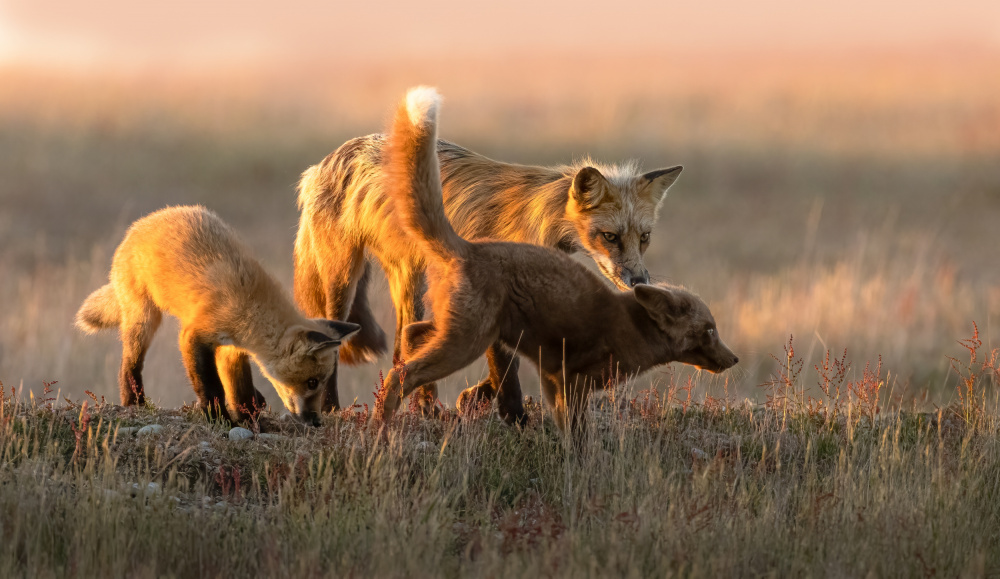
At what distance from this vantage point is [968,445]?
595cm

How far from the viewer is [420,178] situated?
571 cm

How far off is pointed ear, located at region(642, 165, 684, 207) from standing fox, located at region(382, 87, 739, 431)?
161 cm

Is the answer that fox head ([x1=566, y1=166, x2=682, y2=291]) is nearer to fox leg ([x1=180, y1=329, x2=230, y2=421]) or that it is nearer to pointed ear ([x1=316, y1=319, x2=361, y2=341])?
pointed ear ([x1=316, y1=319, x2=361, y2=341])

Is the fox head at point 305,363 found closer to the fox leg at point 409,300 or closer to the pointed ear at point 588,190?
the fox leg at point 409,300

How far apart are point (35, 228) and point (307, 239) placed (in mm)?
17583

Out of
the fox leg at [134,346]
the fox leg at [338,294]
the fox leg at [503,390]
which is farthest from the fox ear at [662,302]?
the fox leg at [134,346]

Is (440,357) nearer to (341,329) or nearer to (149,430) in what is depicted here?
(341,329)

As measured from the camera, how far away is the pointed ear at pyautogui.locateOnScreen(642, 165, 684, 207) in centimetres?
761

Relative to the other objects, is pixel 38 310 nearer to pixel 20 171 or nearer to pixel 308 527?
pixel 308 527

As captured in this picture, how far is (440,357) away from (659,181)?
9.71 feet

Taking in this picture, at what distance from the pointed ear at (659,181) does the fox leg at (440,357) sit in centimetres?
257

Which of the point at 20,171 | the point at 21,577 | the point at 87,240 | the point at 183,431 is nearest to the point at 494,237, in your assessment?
the point at 183,431

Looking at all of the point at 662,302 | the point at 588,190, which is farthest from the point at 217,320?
the point at 662,302

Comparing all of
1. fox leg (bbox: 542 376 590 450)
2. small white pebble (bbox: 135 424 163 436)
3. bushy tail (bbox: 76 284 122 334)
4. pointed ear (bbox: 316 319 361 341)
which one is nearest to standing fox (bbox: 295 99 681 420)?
pointed ear (bbox: 316 319 361 341)
